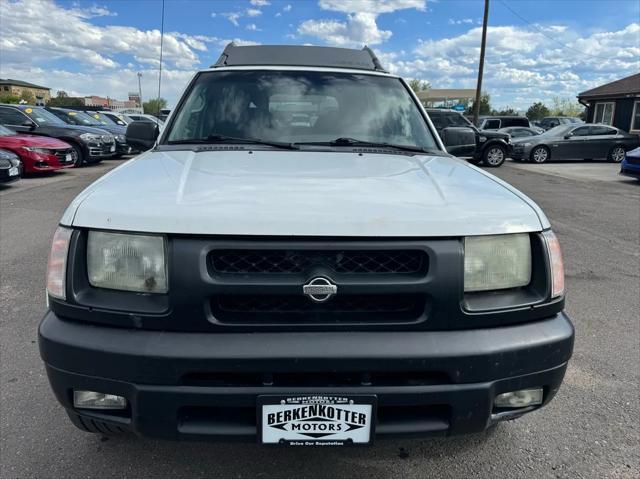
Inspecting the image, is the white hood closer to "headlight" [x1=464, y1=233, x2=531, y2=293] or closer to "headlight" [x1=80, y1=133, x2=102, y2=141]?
"headlight" [x1=464, y1=233, x2=531, y2=293]

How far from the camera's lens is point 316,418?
5.79 feet

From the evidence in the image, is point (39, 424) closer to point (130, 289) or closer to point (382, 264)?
point (130, 289)

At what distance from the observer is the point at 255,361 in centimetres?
170

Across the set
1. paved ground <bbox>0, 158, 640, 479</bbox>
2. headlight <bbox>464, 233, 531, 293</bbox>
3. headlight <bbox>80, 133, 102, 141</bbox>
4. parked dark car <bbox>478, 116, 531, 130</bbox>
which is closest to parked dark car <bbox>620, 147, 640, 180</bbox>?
parked dark car <bbox>478, 116, 531, 130</bbox>

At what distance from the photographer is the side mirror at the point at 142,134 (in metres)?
3.42

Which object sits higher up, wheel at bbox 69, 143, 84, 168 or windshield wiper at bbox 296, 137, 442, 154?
windshield wiper at bbox 296, 137, 442, 154

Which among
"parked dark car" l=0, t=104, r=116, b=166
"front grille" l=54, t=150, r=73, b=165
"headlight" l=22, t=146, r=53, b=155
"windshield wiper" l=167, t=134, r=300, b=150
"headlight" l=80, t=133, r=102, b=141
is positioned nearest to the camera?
"windshield wiper" l=167, t=134, r=300, b=150

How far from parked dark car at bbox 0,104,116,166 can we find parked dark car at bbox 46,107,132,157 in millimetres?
1165

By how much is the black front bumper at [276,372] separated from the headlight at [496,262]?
0.18 meters

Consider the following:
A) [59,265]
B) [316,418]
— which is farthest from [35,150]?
[316,418]

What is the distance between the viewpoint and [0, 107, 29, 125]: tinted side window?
13281 mm

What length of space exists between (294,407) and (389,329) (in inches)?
16.9

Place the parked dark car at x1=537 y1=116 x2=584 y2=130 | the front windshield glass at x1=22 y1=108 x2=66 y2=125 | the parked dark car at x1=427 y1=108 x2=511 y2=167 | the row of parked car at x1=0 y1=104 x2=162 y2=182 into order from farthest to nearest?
1. the parked dark car at x1=537 y1=116 x2=584 y2=130
2. the parked dark car at x1=427 y1=108 x2=511 y2=167
3. the front windshield glass at x1=22 y1=108 x2=66 y2=125
4. the row of parked car at x1=0 y1=104 x2=162 y2=182

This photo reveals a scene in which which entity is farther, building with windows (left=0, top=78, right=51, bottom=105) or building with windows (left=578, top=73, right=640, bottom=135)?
building with windows (left=0, top=78, right=51, bottom=105)
